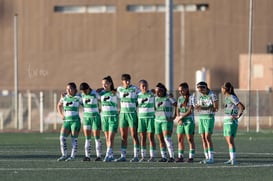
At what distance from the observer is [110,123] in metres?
25.4

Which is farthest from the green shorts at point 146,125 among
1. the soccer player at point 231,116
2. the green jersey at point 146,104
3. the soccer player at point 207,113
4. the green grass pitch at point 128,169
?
the soccer player at point 231,116

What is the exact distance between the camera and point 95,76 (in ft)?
237

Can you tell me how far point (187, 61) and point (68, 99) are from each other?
45.0 m

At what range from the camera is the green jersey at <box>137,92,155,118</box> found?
25.1 meters

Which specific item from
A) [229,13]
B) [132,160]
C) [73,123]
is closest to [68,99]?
[73,123]

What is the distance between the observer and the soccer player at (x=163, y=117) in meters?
25.0

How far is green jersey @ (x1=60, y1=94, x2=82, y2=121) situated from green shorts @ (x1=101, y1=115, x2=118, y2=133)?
0.70 m

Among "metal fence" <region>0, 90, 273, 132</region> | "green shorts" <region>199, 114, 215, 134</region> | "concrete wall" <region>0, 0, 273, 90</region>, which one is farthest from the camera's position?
"concrete wall" <region>0, 0, 273, 90</region>

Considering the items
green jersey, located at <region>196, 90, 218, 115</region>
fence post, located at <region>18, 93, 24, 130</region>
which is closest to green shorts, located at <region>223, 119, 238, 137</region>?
green jersey, located at <region>196, 90, 218, 115</region>

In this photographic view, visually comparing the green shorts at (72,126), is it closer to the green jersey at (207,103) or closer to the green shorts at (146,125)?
the green shorts at (146,125)

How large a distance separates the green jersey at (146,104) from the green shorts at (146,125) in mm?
102

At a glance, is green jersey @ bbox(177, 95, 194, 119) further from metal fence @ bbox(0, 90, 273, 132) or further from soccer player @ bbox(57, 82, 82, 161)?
metal fence @ bbox(0, 90, 273, 132)

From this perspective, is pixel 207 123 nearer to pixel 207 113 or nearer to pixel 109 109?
pixel 207 113

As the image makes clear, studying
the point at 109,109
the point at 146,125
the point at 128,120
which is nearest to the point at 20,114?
the point at 109,109
